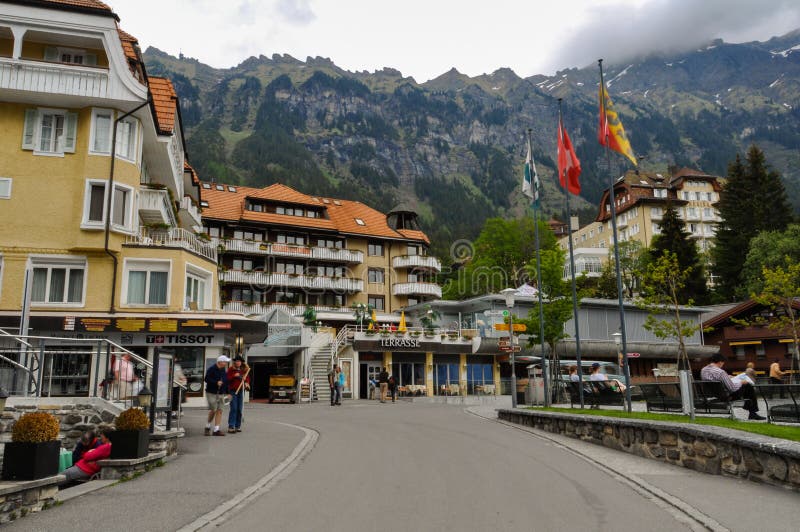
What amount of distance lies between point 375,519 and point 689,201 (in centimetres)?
10433

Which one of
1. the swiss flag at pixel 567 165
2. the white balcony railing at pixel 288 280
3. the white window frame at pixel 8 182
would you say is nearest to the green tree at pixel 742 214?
the white balcony railing at pixel 288 280

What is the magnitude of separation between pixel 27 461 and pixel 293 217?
49849 millimetres

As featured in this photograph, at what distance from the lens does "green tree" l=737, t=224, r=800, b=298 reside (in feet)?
193

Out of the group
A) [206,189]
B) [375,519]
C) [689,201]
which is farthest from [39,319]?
[689,201]

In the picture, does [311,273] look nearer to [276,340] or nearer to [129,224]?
[276,340]

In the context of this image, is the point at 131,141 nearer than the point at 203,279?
Yes

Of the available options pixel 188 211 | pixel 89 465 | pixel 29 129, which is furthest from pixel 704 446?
pixel 188 211

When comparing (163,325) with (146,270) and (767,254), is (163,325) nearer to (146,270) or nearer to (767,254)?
(146,270)

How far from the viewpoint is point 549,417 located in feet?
57.8

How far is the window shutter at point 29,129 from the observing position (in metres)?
26.3

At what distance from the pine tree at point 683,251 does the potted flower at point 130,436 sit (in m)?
67.0

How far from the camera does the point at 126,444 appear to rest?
10.1 metres

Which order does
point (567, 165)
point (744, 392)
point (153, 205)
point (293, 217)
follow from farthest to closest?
point (293, 217) < point (153, 205) < point (567, 165) < point (744, 392)

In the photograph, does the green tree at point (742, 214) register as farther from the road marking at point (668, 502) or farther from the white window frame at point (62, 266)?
the road marking at point (668, 502)
